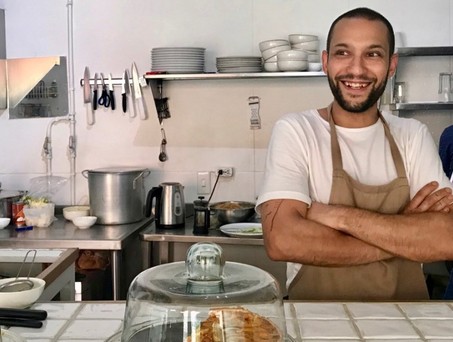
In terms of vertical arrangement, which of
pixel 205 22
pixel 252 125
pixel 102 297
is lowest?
pixel 102 297

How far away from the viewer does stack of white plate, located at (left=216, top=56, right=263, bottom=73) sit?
3361 mm

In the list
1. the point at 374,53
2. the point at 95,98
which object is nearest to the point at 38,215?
the point at 95,98

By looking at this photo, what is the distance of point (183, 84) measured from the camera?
3633 millimetres

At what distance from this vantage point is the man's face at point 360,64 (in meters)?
1.87

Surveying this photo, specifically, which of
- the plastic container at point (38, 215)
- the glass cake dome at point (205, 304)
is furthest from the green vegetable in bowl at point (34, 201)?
the glass cake dome at point (205, 304)

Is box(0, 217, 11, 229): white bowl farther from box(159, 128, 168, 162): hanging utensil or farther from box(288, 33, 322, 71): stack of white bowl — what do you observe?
box(288, 33, 322, 71): stack of white bowl

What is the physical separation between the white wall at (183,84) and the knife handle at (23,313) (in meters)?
2.35

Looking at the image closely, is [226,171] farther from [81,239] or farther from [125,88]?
[81,239]

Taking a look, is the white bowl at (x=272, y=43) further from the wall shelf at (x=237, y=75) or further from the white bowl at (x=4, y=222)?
the white bowl at (x=4, y=222)

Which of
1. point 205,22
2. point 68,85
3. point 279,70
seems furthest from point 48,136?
point 279,70

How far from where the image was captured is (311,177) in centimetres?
186

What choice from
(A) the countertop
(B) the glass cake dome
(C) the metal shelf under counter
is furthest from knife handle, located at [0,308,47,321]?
(C) the metal shelf under counter

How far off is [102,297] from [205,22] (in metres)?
1.71

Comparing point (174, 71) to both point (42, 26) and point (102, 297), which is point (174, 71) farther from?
point (102, 297)
